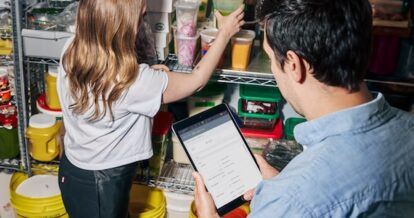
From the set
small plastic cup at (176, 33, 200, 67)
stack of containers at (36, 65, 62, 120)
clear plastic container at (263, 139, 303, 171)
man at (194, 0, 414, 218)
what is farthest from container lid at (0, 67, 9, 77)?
man at (194, 0, 414, 218)

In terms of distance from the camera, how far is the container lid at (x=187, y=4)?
1588 mm

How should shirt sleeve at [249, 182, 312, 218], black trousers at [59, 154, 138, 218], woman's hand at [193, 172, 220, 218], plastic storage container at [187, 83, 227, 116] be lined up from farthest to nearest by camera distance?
1. plastic storage container at [187, 83, 227, 116]
2. black trousers at [59, 154, 138, 218]
3. woman's hand at [193, 172, 220, 218]
4. shirt sleeve at [249, 182, 312, 218]

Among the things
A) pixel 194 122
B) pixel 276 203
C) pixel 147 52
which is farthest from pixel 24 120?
pixel 276 203

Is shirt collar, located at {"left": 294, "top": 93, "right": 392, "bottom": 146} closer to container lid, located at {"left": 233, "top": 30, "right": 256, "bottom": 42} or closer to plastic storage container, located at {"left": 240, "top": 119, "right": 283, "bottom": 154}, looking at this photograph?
container lid, located at {"left": 233, "top": 30, "right": 256, "bottom": 42}

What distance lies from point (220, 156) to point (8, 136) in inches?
35.7

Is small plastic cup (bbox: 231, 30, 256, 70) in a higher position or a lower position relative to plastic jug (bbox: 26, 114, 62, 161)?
higher

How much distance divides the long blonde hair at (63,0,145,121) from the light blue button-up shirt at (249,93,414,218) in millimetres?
630

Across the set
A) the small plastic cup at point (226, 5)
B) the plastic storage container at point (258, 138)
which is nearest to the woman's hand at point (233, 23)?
the small plastic cup at point (226, 5)

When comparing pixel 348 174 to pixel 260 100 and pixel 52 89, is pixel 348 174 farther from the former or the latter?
pixel 52 89

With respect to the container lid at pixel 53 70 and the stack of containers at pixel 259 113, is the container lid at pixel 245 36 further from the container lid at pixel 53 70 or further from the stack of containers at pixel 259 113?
the container lid at pixel 53 70

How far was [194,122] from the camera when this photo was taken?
1.49 m

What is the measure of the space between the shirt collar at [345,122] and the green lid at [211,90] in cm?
103

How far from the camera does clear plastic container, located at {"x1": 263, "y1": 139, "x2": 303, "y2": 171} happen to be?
1.83 metres

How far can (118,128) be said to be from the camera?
59.1 inches
